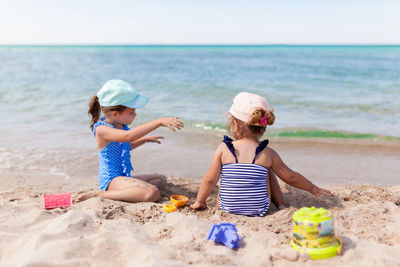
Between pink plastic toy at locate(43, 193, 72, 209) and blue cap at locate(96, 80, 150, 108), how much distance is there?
0.96 metres

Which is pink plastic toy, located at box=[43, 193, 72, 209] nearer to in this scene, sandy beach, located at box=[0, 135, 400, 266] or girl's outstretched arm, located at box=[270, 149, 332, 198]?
sandy beach, located at box=[0, 135, 400, 266]

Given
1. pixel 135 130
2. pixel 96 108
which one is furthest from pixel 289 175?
pixel 96 108

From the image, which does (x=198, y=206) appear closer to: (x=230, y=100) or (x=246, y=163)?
(x=246, y=163)

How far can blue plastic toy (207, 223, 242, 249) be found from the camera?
2.49 m

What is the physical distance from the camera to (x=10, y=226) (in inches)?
110

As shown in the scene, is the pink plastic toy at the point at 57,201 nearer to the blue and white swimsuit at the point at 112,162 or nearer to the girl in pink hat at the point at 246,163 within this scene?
the blue and white swimsuit at the point at 112,162

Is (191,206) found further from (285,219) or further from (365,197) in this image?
(365,197)

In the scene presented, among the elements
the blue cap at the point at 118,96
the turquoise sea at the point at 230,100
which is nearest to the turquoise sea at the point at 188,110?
the turquoise sea at the point at 230,100

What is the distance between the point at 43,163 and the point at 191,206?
2.96 meters

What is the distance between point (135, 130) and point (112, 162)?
0.65 metres

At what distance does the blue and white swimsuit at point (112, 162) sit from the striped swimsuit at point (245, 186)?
120 cm

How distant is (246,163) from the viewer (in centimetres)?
315

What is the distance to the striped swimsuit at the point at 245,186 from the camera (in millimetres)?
3143

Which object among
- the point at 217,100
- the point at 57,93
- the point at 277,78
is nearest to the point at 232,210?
the point at 217,100
